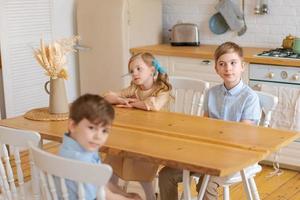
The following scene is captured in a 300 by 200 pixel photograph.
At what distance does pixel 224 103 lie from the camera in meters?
2.92

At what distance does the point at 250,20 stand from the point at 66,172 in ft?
10.6

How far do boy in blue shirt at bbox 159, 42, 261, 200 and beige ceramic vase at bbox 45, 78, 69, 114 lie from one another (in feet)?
2.07

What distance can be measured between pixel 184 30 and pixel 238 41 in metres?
0.50

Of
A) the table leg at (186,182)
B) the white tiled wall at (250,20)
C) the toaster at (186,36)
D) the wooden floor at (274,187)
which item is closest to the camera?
the table leg at (186,182)

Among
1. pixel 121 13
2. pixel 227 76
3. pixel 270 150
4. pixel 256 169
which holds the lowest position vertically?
pixel 256 169

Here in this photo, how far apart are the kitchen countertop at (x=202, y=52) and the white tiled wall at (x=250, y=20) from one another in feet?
0.47

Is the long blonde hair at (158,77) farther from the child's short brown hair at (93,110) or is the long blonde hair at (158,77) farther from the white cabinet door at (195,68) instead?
the white cabinet door at (195,68)

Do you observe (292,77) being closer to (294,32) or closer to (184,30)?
(294,32)

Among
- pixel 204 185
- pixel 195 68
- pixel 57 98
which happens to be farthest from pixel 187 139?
pixel 195 68

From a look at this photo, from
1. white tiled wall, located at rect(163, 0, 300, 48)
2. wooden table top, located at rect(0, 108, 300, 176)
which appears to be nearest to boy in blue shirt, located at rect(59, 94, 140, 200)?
wooden table top, located at rect(0, 108, 300, 176)

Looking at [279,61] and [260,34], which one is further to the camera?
[260,34]

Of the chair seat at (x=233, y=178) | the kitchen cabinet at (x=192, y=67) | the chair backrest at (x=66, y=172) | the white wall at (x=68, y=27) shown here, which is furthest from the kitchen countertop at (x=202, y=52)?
the chair backrest at (x=66, y=172)

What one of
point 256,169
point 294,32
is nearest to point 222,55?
point 256,169

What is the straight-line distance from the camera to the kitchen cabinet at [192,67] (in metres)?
4.35
